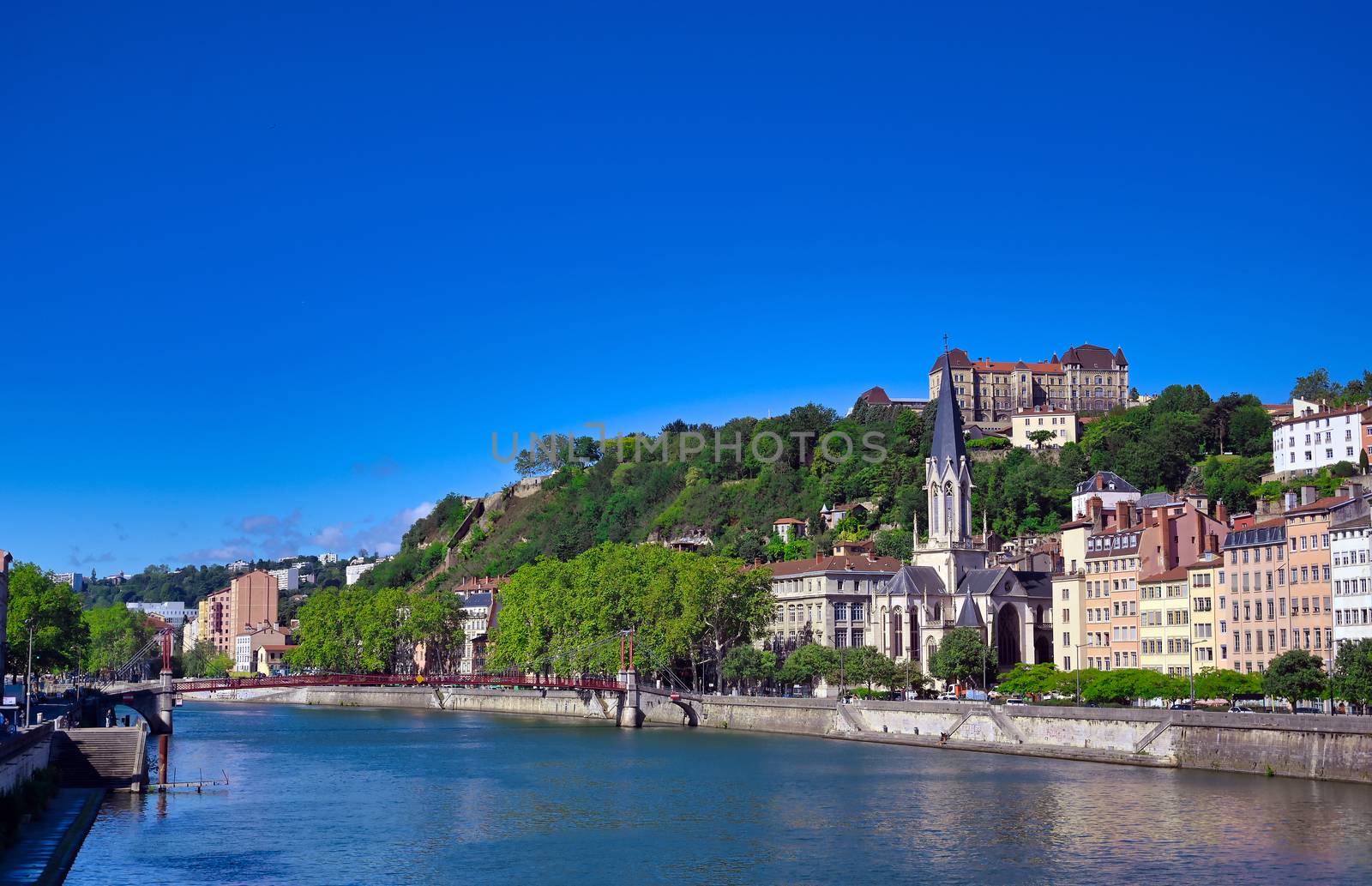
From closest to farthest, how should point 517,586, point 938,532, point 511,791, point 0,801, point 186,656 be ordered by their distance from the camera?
point 0,801 < point 511,791 < point 938,532 < point 517,586 < point 186,656

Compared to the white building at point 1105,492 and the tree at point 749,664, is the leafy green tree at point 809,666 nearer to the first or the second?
the tree at point 749,664

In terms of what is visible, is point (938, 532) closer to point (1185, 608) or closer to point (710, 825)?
point (1185, 608)

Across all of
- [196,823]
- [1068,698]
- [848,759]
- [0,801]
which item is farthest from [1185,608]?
[0,801]

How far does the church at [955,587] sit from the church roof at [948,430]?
52 millimetres

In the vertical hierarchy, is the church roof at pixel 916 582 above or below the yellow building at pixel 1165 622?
above

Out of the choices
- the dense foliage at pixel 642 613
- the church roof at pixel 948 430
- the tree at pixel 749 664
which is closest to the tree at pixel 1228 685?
the tree at pixel 749 664

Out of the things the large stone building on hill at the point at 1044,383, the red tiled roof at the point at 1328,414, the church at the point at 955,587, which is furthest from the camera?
the large stone building on hill at the point at 1044,383

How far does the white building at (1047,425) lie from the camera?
127 meters

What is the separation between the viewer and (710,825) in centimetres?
4338

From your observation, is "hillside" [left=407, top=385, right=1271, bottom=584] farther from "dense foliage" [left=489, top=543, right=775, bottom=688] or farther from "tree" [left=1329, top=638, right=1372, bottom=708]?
"tree" [left=1329, top=638, right=1372, bottom=708]

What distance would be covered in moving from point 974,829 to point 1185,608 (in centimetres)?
3346

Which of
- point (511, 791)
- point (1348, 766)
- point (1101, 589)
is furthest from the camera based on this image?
point (1101, 589)

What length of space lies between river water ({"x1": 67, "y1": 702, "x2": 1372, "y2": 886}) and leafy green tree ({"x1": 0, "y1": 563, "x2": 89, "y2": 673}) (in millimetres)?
28826

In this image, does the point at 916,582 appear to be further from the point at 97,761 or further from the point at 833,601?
the point at 97,761
